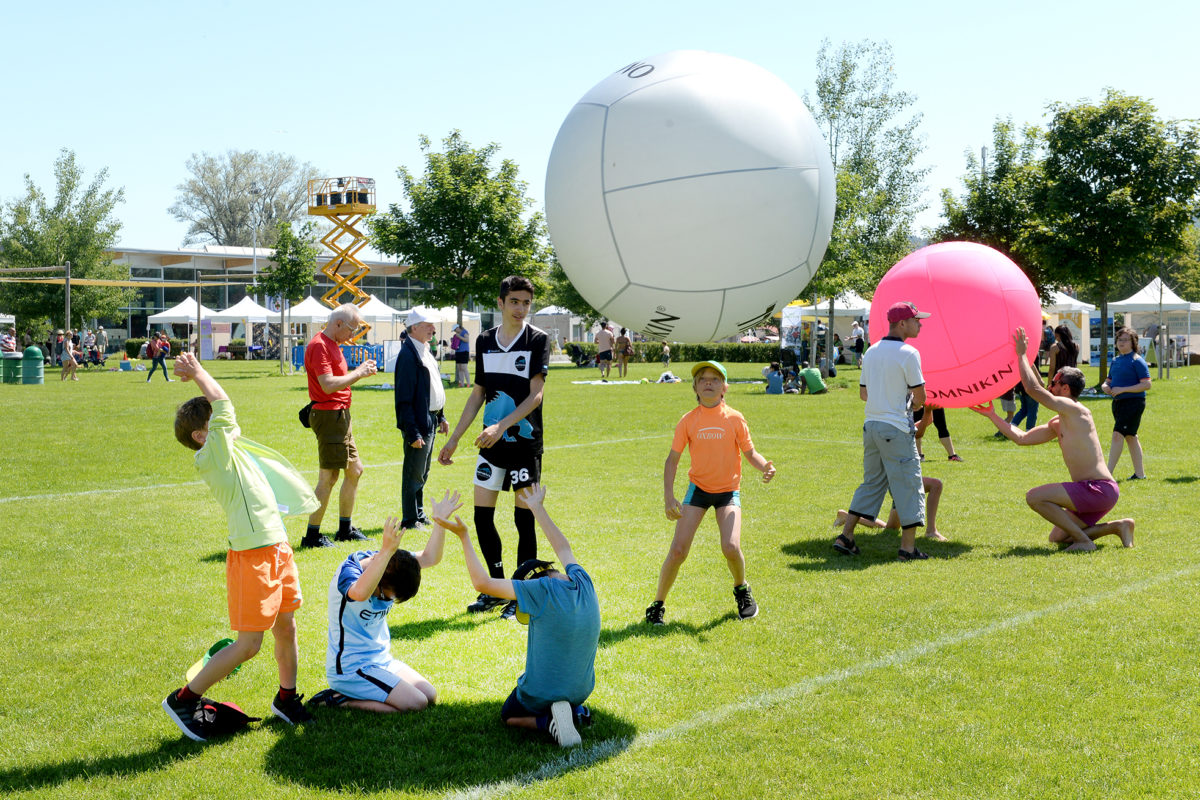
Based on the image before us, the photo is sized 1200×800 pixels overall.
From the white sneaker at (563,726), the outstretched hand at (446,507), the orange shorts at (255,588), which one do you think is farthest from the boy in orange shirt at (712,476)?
the orange shorts at (255,588)

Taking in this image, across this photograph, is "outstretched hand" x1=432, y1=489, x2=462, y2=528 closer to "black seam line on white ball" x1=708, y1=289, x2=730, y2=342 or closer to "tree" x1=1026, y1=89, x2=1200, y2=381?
"black seam line on white ball" x1=708, y1=289, x2=730, y2=342

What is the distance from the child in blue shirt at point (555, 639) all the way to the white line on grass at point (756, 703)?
15 centimetres

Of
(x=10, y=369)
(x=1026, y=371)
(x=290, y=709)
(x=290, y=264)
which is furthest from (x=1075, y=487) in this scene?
(x=290, y=264)

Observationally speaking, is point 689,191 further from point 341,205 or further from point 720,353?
point 720,353

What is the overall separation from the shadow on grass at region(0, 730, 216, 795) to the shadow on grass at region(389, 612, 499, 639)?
5.51 feet

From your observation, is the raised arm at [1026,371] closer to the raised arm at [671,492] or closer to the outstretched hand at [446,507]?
the raised arm at [671,492]

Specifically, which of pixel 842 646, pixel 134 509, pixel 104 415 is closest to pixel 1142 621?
pixel 842 646

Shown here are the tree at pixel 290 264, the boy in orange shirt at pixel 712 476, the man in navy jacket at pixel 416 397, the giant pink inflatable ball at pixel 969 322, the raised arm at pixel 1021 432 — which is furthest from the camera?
the tree at pixel 290 264

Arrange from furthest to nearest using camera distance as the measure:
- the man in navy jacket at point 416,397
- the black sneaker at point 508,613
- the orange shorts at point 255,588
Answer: the man in navy jacket at point 416,397, the black sneaker at point 508,613, the orange shorts at point 255,588

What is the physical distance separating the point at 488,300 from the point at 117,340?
41206 mm

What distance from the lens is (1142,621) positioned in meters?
5.84

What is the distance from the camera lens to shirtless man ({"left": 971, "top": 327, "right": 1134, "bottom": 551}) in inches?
310

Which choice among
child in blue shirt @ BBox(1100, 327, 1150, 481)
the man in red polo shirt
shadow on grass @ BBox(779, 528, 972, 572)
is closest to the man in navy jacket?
the man in red polo shirt

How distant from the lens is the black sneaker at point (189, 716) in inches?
167
